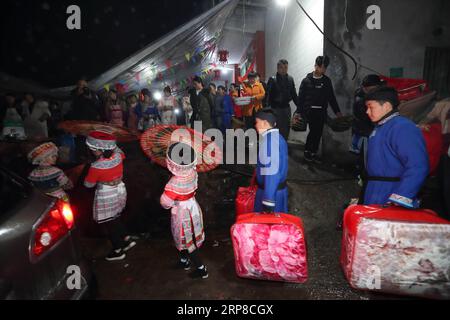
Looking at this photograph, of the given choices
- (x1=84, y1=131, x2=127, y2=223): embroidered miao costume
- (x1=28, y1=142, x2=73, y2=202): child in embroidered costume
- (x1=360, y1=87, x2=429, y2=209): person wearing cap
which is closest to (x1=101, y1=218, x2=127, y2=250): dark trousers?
(x1=84, y1=131, x2=127, y2=223): embroidered miao costume

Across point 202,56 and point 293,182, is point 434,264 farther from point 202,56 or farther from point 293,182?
point 202,56

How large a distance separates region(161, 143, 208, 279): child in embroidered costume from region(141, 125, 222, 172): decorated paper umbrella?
106mm

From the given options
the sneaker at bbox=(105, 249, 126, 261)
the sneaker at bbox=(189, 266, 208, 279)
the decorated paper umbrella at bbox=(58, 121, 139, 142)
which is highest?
the decorated paper umbrella at bbox=(58, 121, 139, 142)

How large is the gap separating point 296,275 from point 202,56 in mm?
9071

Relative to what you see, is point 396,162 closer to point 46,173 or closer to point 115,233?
point 115,233

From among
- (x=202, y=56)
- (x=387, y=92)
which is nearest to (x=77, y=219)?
(x=387, y=92)

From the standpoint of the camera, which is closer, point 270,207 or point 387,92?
point 387,92

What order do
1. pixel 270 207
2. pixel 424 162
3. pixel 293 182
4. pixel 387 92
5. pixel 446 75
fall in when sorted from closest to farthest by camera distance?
1. pixel 424 162
2. pixel 387 92
3. pixel 270 207
4. pixel 293 182
5. pixel 446 75

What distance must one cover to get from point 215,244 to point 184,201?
51.5 inches

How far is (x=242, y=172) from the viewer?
548cm

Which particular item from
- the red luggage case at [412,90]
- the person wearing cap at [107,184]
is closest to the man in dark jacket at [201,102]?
the person wearing cap at [107,184]

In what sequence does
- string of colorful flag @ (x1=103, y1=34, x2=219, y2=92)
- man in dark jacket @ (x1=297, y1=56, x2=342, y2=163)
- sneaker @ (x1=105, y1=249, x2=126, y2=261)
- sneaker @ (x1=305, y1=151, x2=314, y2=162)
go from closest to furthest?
1. sneaker @ (x1=105, y1=249, x2=126, y2=261)
2. man in dark jacket @ (x1=297, y1=56, x2=342, y2=163)
3. sneaker @ (x1=305, y1=151, x2=314, y2=162)
4. string of colorful flag @ (x1=103, y1=34, x2=219, y2=92)

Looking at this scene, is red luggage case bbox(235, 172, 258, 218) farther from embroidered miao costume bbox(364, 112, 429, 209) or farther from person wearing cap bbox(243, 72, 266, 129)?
person wearing cap bbox(243, 72, 266, 129)

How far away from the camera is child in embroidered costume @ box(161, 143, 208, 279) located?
9.93 feet
